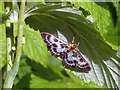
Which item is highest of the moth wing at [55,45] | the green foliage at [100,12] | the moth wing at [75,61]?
the green foliage at [100,12]

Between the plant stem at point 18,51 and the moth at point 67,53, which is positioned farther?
the moth at point 67,53

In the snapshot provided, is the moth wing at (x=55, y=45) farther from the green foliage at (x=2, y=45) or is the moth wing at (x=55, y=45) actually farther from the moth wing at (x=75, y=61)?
the green foliage at (x=2, y=45)

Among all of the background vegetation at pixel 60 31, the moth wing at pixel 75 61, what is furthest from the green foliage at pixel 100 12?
the moth wing at pixel 75 61

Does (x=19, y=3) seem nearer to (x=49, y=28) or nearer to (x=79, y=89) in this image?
(x=49, y=28)

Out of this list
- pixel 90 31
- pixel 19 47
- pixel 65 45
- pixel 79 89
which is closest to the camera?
pixel 19 47

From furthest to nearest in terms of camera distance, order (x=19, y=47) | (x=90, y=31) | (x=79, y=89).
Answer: (x=79, y=89)
(x=90, y=31)
(x=19, y=47)

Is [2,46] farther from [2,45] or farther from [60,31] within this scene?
[60,31]

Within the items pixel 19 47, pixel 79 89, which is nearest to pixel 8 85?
pixel 19 47
